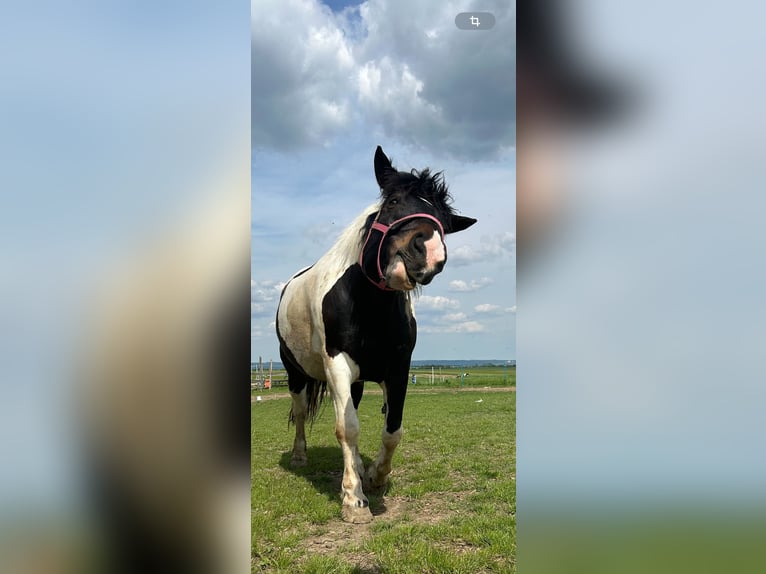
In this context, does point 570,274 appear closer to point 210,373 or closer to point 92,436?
point 210,373

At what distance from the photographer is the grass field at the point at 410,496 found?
155cm

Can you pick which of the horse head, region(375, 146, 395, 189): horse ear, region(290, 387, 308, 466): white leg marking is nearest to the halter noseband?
the horse head

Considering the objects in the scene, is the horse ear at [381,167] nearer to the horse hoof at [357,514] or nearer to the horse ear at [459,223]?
the horse ear at [459,223]

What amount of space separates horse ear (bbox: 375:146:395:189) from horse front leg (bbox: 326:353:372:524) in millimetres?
1052

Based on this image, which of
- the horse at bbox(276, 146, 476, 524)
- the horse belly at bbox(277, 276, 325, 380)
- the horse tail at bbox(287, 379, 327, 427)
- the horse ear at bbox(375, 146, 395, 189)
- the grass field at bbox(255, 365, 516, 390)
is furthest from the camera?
the horse tail at bbox(287, 379, 327, 427)

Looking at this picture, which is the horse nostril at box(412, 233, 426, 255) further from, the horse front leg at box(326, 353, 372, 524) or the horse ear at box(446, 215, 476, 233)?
the horse front leg at box(326, 353, 372, 524)

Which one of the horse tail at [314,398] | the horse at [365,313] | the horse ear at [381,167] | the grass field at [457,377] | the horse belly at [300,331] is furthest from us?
the horse tail at [314,398]

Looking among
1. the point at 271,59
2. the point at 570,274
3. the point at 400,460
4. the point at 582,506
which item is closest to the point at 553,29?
the point at 570,274

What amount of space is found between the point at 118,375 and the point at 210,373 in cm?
29

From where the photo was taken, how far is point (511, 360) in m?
1.22

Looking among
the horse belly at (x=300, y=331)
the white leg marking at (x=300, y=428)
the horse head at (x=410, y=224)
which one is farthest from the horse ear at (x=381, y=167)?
the white leg marking at (x=300, y=428)

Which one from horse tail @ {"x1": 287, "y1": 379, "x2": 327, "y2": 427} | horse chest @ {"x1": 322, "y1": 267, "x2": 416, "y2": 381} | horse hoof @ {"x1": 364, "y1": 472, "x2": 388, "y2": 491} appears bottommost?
horse hoof @ {"x1": 364, "y1": 472, "x2": 388, "y2": 491}

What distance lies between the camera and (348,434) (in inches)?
85.9

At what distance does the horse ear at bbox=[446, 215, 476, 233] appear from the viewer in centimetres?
153
